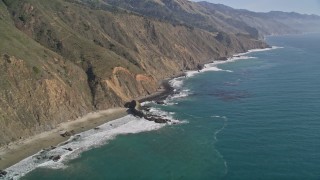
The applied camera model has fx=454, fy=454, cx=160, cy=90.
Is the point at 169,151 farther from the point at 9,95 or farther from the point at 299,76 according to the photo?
the point at 299,76

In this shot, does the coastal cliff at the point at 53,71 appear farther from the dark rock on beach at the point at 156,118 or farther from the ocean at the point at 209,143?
the dark rock on beach at the point at 156,118

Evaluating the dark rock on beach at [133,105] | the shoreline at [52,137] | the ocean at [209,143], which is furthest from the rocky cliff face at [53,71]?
the ocean at [209,143]

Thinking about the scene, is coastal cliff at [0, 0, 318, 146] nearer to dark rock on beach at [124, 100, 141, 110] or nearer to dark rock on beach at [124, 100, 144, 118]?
dark rock on beach at [124, 100, 141, 110]

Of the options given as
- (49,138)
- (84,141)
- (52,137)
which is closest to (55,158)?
(84,141)

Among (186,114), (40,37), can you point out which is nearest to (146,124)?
(186,114)

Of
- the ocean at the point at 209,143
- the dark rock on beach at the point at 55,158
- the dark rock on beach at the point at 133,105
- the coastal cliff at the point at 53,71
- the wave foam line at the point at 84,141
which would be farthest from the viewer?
the dark rock on beach at the point at 133,105

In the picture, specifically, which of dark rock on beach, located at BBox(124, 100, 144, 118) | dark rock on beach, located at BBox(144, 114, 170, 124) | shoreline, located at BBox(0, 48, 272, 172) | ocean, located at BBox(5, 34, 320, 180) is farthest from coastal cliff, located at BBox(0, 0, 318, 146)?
dark rock on beach, located at BBox(144, 114, 170, 124)
